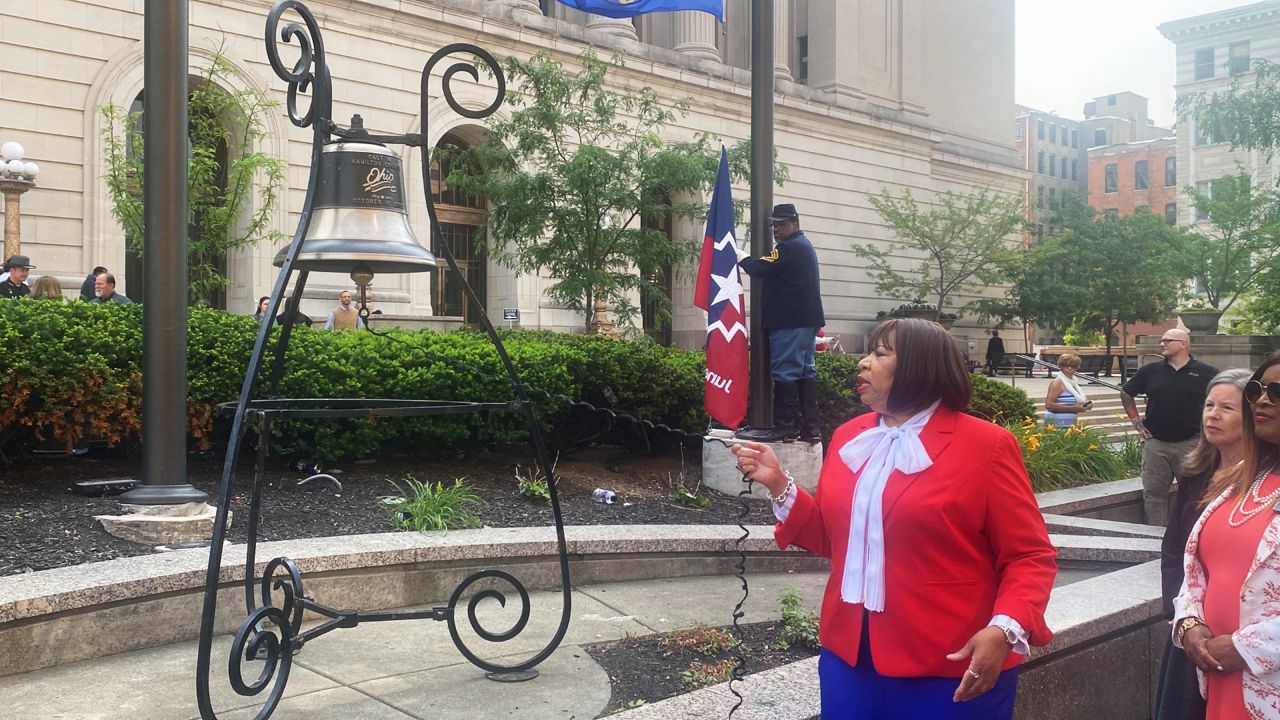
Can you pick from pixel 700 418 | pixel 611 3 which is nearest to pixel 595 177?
pixel 611 3

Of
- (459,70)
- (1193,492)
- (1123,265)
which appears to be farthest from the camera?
(1123,265)

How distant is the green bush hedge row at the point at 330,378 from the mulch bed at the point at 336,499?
258mm

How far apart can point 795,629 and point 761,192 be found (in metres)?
5.10

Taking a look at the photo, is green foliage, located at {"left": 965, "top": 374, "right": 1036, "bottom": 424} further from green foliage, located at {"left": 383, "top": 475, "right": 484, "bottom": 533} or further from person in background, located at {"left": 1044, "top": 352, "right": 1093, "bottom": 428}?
green foliage, located at {"left": 383, "top": 475, "right": 484, "bottom": 533}

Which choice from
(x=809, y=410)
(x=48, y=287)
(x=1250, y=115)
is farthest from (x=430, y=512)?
(x=1250, y=115)

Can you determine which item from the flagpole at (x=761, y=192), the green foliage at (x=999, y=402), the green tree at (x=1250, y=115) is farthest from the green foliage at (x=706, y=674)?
the green tree at (x=1250, y=115)

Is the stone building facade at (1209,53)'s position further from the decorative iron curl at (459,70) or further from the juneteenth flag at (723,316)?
the decorative iron curl at (459,70)

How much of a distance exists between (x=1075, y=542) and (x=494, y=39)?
820 inches

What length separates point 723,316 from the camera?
8.70 metres

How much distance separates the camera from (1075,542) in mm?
8273

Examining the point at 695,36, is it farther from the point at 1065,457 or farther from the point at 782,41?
the point at 1065,457

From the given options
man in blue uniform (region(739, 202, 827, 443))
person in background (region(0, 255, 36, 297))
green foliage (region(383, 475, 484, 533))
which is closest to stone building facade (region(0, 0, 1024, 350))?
green foliage (region(383, 475, 484, 533))

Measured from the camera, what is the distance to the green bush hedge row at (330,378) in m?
7.57

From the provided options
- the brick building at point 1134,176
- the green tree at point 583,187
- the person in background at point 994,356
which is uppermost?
the brick building at point 1134,176
